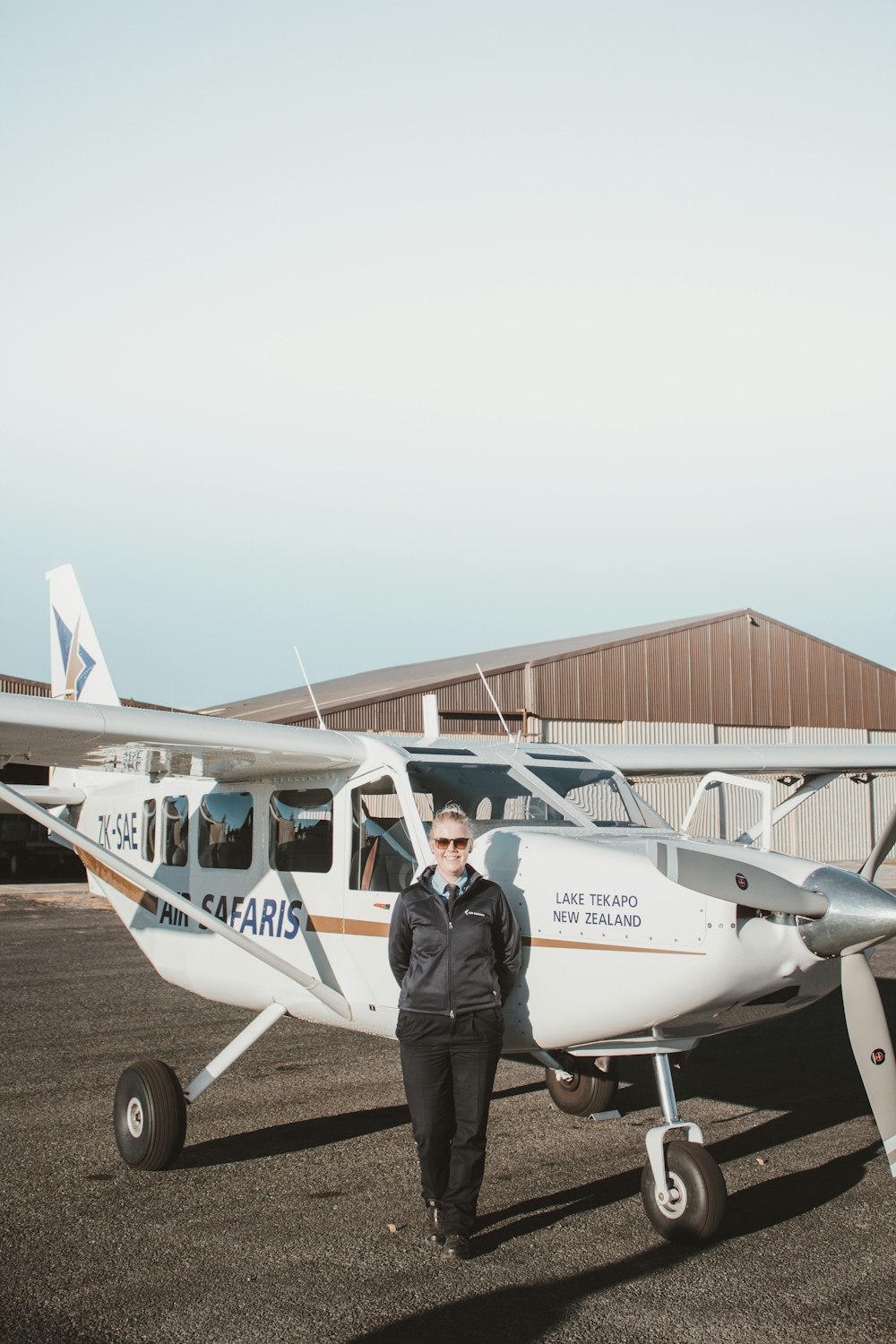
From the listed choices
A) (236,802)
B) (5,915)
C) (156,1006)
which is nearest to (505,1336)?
(236,802)

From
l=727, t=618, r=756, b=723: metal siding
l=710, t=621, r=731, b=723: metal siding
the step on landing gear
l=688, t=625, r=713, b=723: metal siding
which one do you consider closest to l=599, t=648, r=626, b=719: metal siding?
l=688, t=625, r=713, b=723: metal siding

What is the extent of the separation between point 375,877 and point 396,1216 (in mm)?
1672

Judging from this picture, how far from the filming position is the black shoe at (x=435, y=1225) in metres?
4.83

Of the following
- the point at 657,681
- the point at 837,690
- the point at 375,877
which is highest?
the point at 657,681

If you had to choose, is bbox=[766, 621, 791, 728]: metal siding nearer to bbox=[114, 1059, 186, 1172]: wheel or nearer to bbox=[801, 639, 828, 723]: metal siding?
bbox=[801, 639, 828, 723]: metal siding

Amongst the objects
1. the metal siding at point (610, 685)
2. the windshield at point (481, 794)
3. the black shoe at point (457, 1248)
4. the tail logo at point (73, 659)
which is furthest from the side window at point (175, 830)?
the metal siding at point (610, 685)

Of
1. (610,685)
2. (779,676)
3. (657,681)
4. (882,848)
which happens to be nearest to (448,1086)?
(882,848)

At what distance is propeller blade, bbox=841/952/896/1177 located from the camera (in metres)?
5.09

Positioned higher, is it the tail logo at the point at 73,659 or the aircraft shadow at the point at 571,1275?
the tail logo at the point at 73,659

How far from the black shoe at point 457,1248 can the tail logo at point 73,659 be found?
6443 millimetres

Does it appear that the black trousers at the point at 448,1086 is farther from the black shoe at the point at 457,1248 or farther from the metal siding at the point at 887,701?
the metal siding at the point at 887,701

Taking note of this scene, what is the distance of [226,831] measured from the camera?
7.27 meters

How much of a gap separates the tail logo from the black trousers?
236 inches

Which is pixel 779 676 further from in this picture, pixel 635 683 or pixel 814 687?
pixel 635 683
